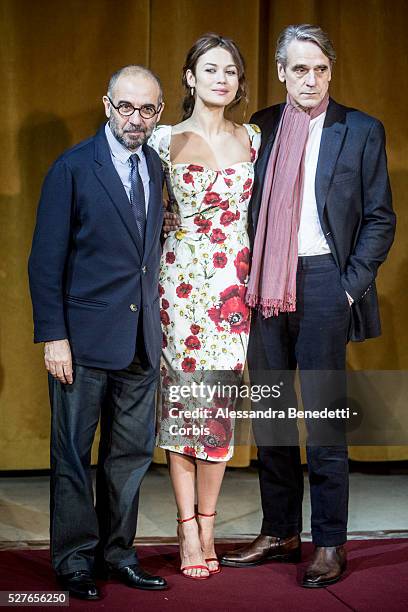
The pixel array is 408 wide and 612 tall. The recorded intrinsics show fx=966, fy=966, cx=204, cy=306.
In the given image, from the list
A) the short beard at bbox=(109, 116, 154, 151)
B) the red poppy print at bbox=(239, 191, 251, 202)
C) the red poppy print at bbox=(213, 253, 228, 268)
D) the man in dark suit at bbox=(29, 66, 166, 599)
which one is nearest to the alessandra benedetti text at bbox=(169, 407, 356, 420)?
the man in dark suit at bbox=(29, 66, 166, 599)

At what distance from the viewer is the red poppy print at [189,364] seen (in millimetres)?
3004

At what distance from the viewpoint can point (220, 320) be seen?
2996mm

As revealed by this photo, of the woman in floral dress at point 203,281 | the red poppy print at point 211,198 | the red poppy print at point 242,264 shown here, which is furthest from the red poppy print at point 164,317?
the red poppy print at point 211,198

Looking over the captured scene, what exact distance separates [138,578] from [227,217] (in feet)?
3.64

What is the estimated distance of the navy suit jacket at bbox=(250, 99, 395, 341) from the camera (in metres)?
2.90

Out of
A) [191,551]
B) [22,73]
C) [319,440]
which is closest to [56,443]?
[191,551]

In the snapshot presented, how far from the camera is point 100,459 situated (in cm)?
290

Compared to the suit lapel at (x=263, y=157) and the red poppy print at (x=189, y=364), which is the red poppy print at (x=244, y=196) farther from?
the red poppy print at (x=189, y=364)

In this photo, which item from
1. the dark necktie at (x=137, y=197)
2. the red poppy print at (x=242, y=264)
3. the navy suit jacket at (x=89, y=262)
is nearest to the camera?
the navy suit jacket at (x=89, y=262)

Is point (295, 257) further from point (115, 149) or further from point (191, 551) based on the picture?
point (191, 551)

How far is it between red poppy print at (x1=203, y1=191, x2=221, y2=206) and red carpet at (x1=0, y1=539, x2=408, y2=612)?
1.15 metres

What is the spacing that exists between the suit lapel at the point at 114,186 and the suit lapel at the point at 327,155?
0.58 m

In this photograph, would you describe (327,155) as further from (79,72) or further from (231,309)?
(79,72)

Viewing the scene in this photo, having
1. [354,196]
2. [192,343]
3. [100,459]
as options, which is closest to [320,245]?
[354,196]
